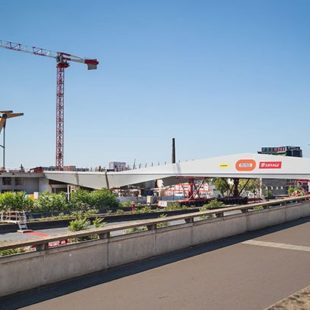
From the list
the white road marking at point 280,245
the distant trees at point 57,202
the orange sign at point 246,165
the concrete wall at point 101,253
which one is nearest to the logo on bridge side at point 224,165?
the orange sign at point 246,165

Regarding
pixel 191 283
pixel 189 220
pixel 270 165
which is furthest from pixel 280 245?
pixel 270 165

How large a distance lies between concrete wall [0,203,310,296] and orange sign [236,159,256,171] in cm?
4935

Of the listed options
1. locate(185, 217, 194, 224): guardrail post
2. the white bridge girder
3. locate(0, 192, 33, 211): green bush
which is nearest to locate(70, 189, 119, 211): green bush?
locate(0, 192, 33, 211): green bush

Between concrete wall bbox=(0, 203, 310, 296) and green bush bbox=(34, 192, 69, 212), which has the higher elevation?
concrete wall bbox=(0, 203, 310, 296)

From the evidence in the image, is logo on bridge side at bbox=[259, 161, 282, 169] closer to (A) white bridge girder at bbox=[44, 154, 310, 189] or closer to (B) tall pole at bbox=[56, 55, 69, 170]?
(A) white bridge girder at bbox=[44, 154, 310, 189]

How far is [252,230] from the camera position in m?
13.0

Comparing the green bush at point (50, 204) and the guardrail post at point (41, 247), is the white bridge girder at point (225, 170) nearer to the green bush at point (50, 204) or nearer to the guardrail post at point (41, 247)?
the green bush at point (50, 204)

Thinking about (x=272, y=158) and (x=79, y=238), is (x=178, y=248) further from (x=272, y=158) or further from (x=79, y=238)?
(x=272, y=158)

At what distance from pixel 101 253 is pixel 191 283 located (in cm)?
188

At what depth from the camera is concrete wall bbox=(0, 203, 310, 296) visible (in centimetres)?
651

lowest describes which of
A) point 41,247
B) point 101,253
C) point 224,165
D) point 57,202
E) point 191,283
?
point 57,202

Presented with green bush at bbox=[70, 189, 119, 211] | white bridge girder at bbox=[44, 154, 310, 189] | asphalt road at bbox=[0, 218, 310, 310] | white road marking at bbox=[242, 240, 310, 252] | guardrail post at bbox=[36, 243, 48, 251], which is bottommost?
green bush at bbox=[70, 189, 119, 211]

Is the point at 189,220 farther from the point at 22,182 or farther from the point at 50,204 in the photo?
the point at 22,182

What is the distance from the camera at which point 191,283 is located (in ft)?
23.0
